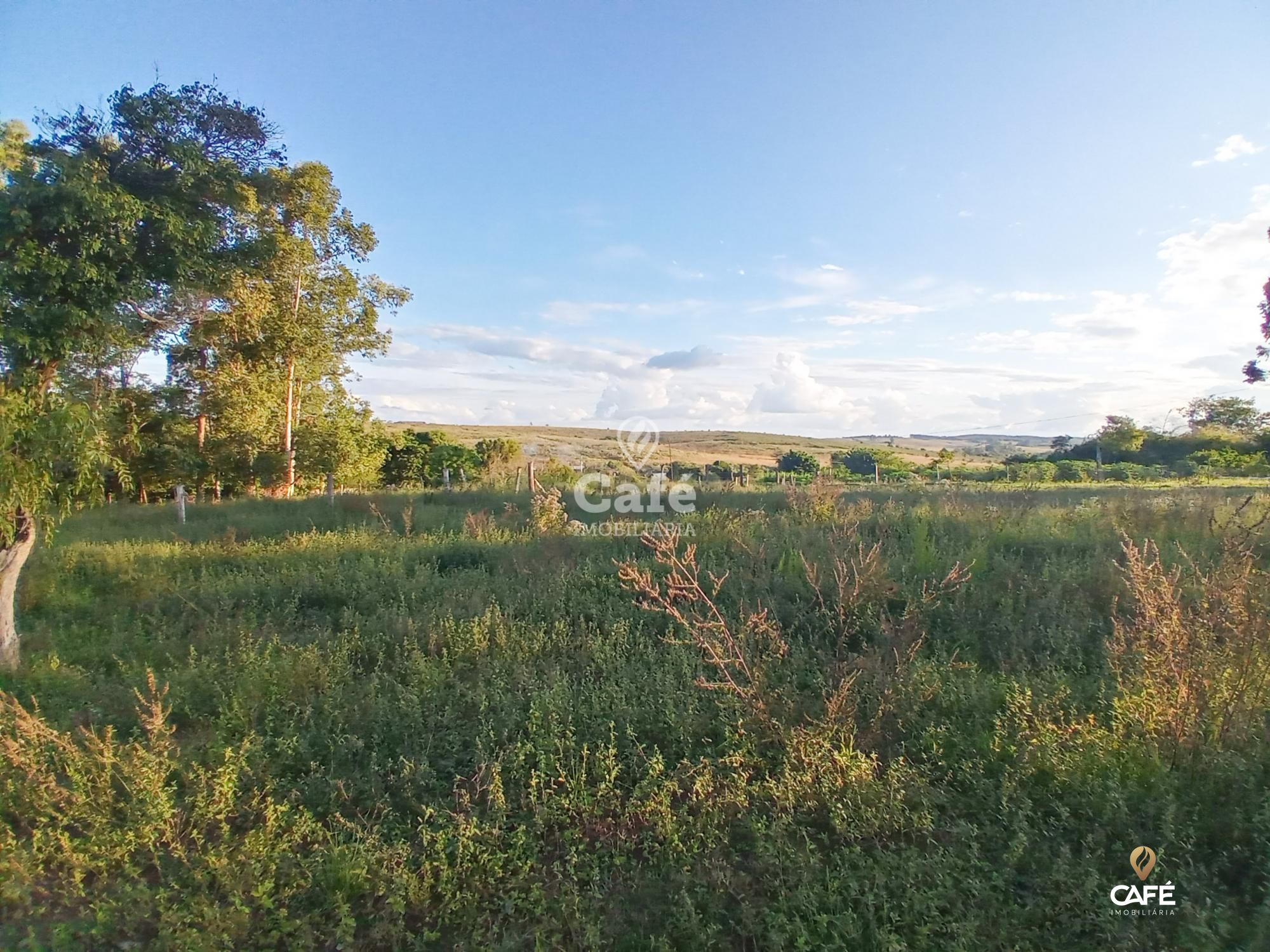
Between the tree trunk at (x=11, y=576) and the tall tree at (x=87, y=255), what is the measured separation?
0.03ft

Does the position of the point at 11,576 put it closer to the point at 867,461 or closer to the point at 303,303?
the point at 303,303

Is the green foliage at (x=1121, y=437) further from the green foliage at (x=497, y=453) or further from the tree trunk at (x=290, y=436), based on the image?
the tree trunk at (x=290, y=436)

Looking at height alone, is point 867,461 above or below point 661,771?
above

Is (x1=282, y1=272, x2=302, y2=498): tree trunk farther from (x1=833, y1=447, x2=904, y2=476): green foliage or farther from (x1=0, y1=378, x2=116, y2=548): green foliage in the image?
(x1=833, y1=447, x2=904, y2=476): green foliage

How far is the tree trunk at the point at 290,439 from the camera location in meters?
18.1

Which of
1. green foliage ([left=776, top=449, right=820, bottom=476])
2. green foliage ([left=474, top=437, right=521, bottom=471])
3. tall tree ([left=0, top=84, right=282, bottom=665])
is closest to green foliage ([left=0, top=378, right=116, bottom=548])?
tall tree ([left=0, top=84, right=282, bottom=665])

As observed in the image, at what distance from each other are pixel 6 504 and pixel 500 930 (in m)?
4.90

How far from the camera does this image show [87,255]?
5121 mm

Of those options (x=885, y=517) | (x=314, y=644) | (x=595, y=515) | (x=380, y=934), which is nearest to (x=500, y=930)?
(x=380, y=934)

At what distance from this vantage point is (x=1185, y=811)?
2686 millimetres
